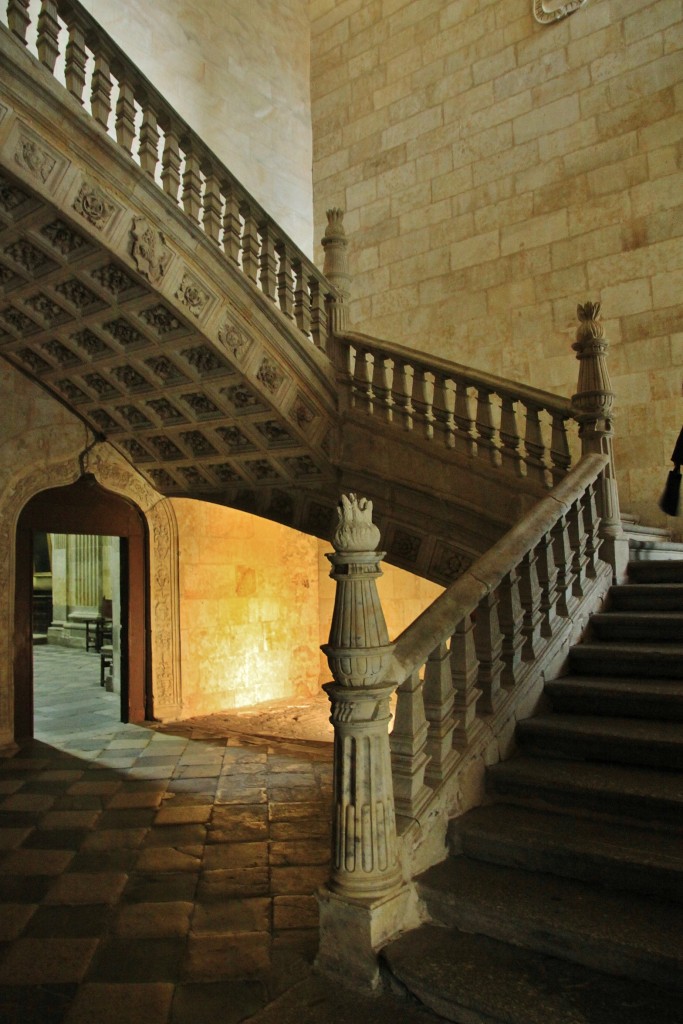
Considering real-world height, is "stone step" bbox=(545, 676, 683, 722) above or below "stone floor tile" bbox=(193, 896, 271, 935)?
above

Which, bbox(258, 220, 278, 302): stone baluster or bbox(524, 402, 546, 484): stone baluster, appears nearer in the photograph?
bbox(524, 402, 546, 484): stone baluster

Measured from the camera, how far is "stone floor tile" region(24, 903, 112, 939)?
9.41ft

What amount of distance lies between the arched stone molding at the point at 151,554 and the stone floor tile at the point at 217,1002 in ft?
15.1

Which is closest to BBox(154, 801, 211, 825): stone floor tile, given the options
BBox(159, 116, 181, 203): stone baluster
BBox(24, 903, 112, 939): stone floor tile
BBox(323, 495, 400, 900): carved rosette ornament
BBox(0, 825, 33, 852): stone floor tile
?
BBox(0, 825, 33, 852): stone floor tile

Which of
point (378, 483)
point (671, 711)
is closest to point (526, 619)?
point (671, 711)

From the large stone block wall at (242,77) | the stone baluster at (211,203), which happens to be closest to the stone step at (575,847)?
the stone baluster at (211,203)

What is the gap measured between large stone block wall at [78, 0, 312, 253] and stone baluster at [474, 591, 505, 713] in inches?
300

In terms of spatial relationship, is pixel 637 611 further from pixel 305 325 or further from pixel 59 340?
pixel 59 340

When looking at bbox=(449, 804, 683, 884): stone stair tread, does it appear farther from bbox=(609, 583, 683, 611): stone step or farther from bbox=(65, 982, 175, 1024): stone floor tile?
bbox=(609, 583, 683, 611): stone step

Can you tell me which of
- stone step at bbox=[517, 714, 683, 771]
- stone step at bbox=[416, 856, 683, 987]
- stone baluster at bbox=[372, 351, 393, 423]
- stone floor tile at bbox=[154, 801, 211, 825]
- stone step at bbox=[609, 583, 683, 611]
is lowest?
stone floor tile at bbox=[154, 801, 211, 825]

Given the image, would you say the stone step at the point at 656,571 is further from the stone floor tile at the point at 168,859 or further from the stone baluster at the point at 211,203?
the stone baluster at the point at 211,203

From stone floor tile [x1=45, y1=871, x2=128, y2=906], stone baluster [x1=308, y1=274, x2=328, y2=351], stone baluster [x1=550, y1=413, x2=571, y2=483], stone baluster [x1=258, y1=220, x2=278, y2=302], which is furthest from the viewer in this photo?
stone baluster [x1=308, y1=274, x2=328, y2=351]

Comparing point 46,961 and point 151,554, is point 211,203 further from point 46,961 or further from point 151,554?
point 46,961

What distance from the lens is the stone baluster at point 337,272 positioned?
19.9ft
